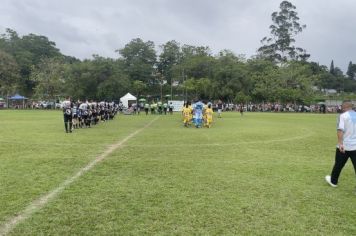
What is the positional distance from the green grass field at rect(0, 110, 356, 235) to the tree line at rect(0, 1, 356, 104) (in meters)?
53.7

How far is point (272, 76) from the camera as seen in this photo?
67188mm

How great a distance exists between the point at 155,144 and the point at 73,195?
8091 mm

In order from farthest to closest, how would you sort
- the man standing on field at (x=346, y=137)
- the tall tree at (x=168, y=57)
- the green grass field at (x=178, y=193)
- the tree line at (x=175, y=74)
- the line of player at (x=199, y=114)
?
1. the tall tree at (x=168, y=57)
2. the tree line at (x=175, y=74)
3. the line of player at (x=199, y=114)
4. the man standing on field at (x=346, y=137)
5. the green grass field at (x=178, y=193)

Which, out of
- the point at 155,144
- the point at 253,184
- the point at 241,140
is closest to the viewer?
the point at 253,184

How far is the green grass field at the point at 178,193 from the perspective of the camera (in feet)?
18.6

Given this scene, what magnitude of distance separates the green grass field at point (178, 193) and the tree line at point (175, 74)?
5370cm

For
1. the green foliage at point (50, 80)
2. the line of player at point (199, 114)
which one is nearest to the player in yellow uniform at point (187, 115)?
the line of player at point (199, 114)

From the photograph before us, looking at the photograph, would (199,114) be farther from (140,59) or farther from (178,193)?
(140,59)

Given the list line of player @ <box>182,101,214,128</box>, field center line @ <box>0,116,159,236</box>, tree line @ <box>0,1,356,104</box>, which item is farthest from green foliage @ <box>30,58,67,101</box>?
field center line @ <box>0,116,159,236</box>

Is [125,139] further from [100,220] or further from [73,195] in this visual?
[100,220]

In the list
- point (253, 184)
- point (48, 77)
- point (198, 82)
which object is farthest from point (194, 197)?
point (48, 77)

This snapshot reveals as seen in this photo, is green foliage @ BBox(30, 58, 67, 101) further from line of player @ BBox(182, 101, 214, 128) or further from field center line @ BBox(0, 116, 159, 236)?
field center line @ BBox(0, 116, 159, 236)

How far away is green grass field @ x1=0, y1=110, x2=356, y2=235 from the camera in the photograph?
567cm

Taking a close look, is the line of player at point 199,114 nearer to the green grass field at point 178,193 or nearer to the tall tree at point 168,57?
the green grass field at point 178,193
